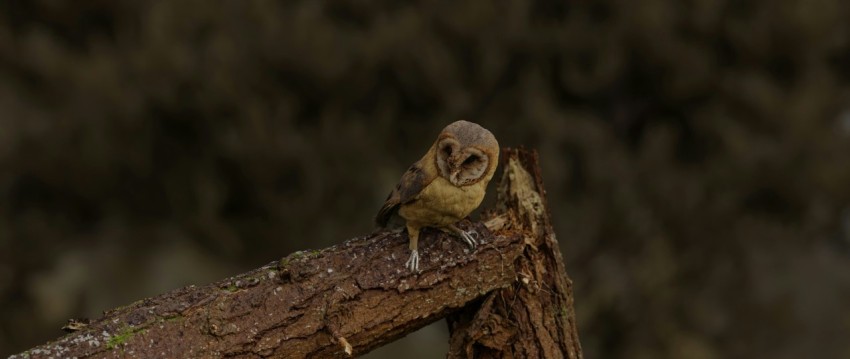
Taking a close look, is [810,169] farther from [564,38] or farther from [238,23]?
[238,23]

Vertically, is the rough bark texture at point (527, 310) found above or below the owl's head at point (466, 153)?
below

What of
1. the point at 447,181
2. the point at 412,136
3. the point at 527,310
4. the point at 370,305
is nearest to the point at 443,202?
the point at 447,181

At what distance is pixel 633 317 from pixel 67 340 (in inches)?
119

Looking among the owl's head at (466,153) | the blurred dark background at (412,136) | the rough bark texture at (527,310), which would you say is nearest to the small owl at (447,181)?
the owl's head at (466,153)

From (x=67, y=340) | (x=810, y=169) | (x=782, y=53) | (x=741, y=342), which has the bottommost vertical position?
(x=67, y=340)

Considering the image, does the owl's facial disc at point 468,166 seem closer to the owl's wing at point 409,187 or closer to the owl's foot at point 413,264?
the owl's wing at point 409,187

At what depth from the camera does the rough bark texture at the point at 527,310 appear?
214 cm

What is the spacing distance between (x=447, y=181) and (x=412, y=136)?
2365mm

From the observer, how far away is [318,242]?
14.2 feet

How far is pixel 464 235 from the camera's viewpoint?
205 centimetres

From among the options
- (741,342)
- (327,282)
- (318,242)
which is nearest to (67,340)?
(327,282)

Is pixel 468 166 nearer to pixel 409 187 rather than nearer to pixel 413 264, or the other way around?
pixel 409 187

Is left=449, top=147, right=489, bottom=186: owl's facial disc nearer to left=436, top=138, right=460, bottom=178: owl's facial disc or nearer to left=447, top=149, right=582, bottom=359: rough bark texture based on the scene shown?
left=436, top=138, right=460, bottom=178: owl's facial disc

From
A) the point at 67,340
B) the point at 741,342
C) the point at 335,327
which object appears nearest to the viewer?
the point at 67,340
